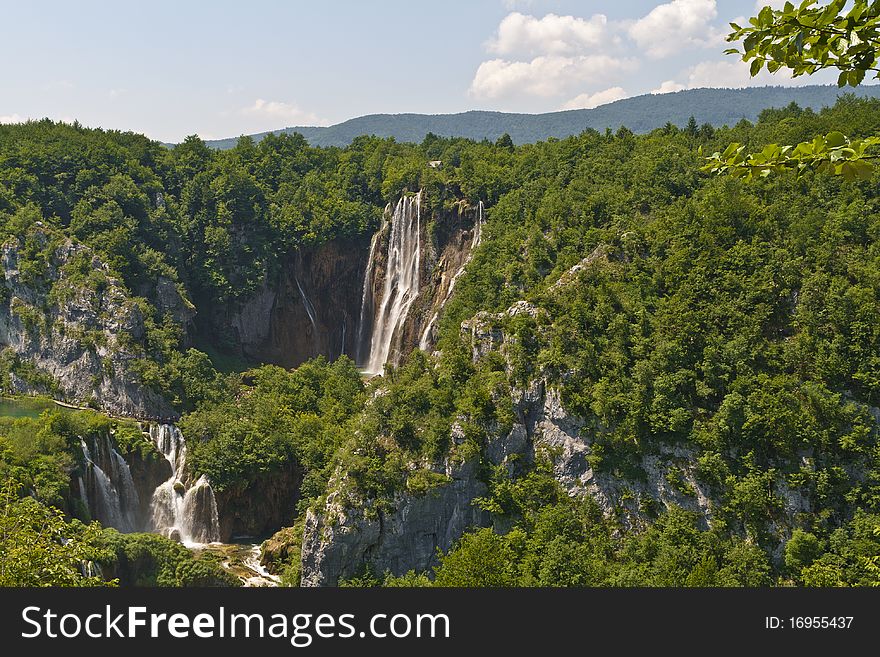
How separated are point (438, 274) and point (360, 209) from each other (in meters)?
13.5

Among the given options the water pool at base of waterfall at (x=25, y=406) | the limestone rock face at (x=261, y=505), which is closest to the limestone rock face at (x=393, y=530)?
the limestone rock face at (x=261, y=505)

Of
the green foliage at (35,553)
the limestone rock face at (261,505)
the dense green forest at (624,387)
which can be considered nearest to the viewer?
the green foliage at (35,553)

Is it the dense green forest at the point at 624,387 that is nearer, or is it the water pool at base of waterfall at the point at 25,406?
the dense green forest at the point at 624,387

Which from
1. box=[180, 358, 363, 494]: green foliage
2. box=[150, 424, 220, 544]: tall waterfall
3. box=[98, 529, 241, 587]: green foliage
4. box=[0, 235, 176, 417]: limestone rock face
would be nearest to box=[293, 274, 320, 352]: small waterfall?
box=[180, 358, 363, 494]: green foliage

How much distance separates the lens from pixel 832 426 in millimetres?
27453

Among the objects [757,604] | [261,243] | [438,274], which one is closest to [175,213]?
[261,243]

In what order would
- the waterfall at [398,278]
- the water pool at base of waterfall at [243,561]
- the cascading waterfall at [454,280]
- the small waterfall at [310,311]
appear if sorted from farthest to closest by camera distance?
the small waterfall at [310,311], the waterfall at [398,278], the cascading waterfall at [454,280], the water pool at base of waterfall at [243,561]

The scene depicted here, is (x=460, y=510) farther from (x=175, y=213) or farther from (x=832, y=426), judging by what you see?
(x=175, y=213)

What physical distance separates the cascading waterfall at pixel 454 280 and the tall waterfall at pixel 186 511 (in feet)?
59.6

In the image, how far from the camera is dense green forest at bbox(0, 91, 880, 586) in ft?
88.0

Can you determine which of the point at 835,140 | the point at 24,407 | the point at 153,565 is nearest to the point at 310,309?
the point at 24,407

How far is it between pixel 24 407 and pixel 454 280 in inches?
1157

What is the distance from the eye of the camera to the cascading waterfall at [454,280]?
Answer: 5177cm

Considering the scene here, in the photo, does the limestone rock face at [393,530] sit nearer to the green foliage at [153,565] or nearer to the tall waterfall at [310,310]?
the green foliage at [153,565]
